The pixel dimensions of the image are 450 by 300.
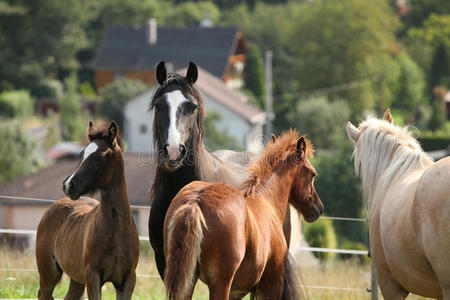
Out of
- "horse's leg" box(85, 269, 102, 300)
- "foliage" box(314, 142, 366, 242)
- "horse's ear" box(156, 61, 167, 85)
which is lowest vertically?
"foliage" box(314, 142, 366, 242)

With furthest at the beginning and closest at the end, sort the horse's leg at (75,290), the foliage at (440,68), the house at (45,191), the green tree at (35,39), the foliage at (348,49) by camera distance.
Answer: the foliage at (348,49) → the foliage at (440,68) → the green tree at (35,39) → the house at (45,191) → the horse's leg at (75,290)

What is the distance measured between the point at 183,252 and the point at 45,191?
2479cm

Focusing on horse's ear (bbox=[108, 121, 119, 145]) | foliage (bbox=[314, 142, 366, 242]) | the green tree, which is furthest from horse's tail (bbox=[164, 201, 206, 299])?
the green tree

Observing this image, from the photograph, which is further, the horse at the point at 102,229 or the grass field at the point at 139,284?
the grass field at the point at 139,284

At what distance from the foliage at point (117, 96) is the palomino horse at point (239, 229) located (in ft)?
138

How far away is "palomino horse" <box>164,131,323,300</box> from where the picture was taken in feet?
14.6

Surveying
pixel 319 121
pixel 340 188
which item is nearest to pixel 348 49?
pixel 319 121

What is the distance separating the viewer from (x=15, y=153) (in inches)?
1474

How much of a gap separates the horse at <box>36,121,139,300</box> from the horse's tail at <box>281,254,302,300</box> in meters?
1.11

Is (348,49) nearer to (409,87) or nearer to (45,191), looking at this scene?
(409,87)

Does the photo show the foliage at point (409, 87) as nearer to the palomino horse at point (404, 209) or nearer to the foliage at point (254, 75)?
the foliage at point (254, 75)

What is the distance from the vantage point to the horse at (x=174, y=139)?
5527 mm

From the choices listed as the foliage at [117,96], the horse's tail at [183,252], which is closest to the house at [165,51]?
the foliage at [117,96]

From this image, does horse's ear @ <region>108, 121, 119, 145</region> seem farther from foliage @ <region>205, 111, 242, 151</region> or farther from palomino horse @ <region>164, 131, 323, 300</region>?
foliage @ <region>205, 111, 242, 151</region>
